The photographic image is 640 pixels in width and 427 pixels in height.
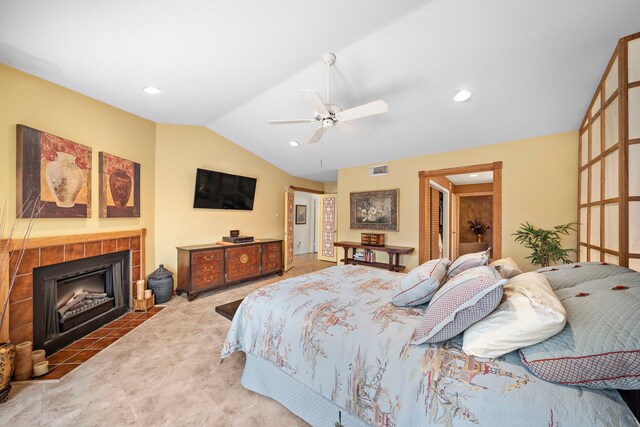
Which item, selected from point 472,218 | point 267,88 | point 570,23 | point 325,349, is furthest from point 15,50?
point 472,218

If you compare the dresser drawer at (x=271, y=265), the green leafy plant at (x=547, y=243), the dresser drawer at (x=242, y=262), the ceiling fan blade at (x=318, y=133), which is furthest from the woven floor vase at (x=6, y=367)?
the green leafy plant at (x=547, y=243)

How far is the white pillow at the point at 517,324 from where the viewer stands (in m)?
0.99

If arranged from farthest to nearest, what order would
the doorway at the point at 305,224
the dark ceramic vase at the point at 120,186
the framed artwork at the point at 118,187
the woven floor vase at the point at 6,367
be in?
the doorway at the point at 305,224
the dark ceramic vase at the point at 120,186
the framed artwork at the point at 118,187
the woven floor vase at the point at 6,367

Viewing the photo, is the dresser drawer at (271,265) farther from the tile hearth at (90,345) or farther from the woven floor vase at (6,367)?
the woven floor vase at (6,367)

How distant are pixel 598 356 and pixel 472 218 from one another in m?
8.59

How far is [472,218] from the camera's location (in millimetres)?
8391

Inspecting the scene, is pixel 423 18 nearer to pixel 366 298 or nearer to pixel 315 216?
pixel 366 298

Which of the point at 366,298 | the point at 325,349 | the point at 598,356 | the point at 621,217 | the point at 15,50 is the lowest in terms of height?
the point at 325,349

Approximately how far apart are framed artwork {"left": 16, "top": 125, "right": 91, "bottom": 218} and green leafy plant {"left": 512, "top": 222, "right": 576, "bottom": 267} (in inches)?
208

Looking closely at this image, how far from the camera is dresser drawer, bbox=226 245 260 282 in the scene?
430cm

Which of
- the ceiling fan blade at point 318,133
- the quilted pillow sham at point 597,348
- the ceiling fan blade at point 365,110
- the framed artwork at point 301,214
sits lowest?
the quilted pillow sham at point 597,348

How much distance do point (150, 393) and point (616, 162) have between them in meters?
3.98

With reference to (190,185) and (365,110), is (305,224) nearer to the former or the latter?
(190,185)

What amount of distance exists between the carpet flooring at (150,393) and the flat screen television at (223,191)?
238 cm
